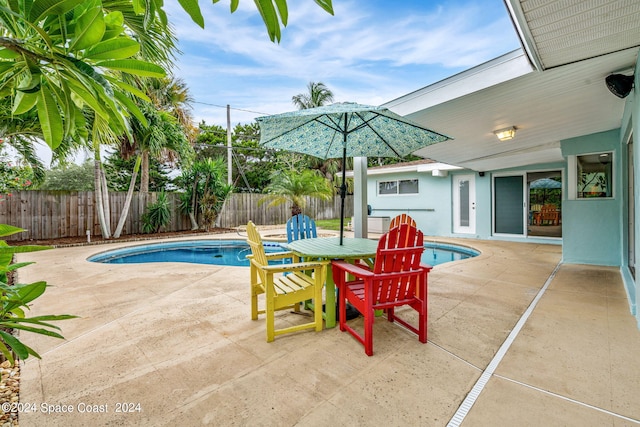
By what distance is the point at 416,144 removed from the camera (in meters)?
3.73

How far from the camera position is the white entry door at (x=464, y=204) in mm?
9655

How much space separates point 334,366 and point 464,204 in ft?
29.9

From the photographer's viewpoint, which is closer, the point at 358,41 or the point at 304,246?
the point at 304,246

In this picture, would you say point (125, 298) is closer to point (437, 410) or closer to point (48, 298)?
point (48, 298)

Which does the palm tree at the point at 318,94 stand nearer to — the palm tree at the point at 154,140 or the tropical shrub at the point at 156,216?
the palm tree at the point at 154,140

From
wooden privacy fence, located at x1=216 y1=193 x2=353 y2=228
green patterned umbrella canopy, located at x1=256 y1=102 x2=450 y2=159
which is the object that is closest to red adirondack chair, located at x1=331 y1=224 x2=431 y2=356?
green patterned umbrella canopy, located at x1=256 y1=102 x2=450 y2=159

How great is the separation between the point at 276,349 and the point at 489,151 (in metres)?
6.19

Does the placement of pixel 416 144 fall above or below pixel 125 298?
above

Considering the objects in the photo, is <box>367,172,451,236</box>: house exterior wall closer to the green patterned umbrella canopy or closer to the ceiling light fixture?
the ceiling light fixture

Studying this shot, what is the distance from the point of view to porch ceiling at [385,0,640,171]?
6.77 feet

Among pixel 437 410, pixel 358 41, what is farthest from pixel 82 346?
pixel 358 41

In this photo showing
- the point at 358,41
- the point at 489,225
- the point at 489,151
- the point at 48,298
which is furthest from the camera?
the point at 358,41

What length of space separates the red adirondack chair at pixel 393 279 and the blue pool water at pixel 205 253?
508 cm

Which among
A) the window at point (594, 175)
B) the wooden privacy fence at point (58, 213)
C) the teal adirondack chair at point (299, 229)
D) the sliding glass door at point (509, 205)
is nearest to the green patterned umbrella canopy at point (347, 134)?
the teal adirondack chair at point (299, 229)
